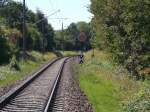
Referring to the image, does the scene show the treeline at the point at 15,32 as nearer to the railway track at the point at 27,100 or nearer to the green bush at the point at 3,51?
the green bush at the point at 3,51

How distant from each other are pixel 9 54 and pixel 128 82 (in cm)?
3119

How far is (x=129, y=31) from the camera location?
32.0 metres

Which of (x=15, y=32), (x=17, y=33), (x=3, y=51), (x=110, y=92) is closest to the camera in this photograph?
(x=110, y=92)

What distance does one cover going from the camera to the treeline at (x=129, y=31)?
2956 centimetres

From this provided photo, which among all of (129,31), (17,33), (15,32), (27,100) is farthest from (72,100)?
(17,33)

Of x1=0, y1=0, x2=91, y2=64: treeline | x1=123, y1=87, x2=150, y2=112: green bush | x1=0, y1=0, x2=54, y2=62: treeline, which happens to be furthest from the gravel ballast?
x1=0, y1=0, x2=54, y2=62: treeline

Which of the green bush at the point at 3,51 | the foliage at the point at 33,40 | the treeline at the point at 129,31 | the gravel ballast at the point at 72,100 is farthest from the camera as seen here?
the foliage at the point at 33,40

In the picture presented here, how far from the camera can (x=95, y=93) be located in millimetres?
25469

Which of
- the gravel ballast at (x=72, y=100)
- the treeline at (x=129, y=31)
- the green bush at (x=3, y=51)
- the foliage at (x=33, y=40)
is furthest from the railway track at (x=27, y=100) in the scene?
the foliage at (x=33, y=40)

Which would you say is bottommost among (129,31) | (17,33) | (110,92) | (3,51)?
(110,92)

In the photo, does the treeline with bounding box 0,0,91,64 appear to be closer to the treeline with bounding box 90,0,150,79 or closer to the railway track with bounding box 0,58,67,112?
the treeline with bounding box 90,0,150,79

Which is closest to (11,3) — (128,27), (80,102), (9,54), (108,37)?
(9,54)

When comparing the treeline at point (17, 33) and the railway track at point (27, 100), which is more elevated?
the treeline at point (17, 33)

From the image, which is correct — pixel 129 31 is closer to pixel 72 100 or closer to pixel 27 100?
pixel 72 100
